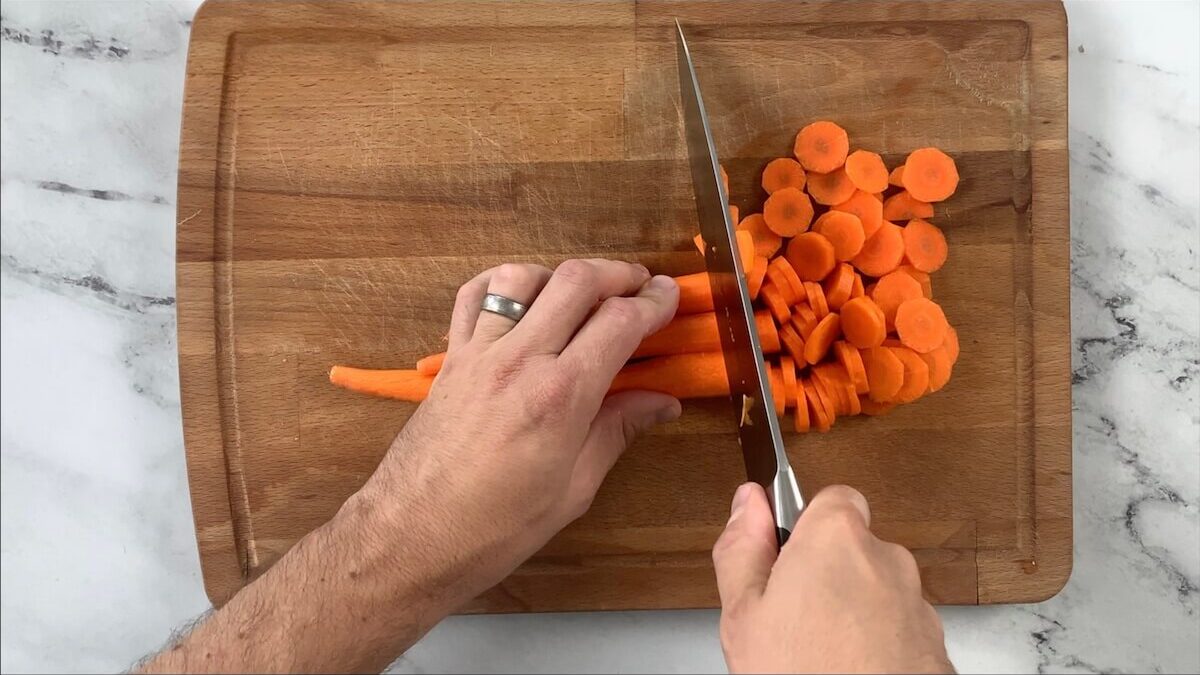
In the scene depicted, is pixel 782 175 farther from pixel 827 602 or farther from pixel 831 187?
pixel 827 602

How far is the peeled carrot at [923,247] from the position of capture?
5.90ft

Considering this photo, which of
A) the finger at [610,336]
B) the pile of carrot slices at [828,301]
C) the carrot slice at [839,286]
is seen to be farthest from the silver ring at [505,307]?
the carrot slice at [839,286]

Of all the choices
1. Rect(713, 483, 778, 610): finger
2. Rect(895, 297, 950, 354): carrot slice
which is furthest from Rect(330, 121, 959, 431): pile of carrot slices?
Rect(713, 483, 778, 610): finger

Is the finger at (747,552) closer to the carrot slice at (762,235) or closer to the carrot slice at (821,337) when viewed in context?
the carrot slice at (821,337)

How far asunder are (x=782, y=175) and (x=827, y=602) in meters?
0.98

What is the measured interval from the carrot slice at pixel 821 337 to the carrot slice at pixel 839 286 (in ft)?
0.14

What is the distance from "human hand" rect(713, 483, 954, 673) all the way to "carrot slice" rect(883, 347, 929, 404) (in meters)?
0.51

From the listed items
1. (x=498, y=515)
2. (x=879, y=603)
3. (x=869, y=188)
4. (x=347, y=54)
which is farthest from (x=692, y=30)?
(x=879, y=603)

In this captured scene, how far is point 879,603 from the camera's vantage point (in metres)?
1.18

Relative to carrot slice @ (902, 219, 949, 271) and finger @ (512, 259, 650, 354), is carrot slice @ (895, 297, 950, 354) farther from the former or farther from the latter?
finger @ (512, 259, 650, 354)

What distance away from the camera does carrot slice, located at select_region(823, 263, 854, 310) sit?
1761 millimetres

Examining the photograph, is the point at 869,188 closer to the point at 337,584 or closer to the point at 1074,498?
the point at 1074,498

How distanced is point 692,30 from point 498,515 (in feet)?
3.75

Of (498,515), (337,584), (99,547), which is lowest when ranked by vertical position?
(99,547)
